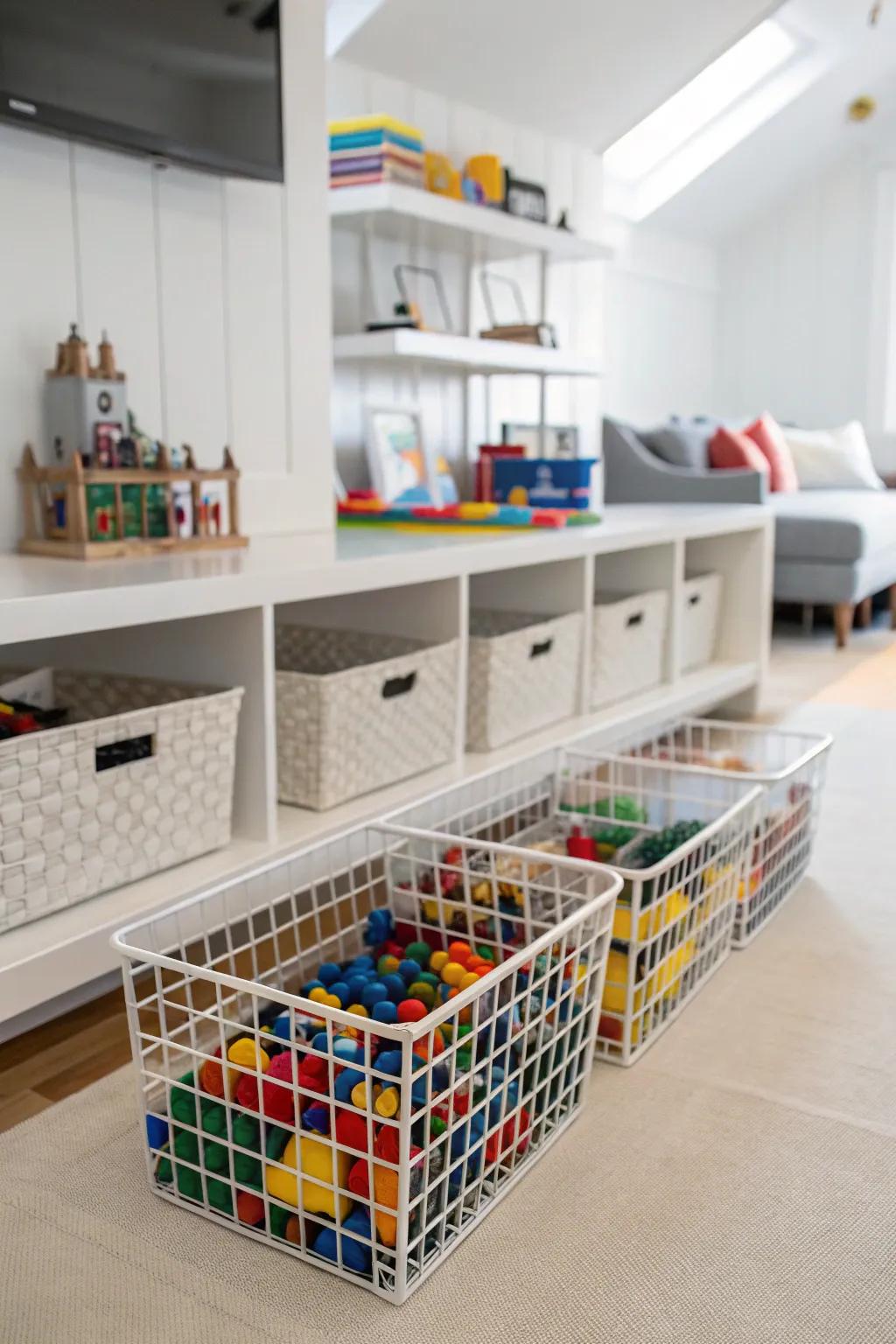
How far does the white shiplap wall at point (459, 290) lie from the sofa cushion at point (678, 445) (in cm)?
68

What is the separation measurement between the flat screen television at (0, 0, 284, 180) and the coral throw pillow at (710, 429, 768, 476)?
2966 mm

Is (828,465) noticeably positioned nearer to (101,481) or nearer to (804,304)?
(804,304)

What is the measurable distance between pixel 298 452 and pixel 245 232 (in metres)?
0.40

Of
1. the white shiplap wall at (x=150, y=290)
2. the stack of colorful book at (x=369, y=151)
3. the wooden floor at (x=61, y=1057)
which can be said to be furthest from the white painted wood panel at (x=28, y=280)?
the stack of colorful book at (x=369, y=151)

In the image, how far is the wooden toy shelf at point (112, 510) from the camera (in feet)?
5.64

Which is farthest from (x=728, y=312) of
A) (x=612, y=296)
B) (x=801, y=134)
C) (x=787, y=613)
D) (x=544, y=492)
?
(x=544, y=492)

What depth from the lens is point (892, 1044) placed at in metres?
1.42

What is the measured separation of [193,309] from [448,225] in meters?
0.97

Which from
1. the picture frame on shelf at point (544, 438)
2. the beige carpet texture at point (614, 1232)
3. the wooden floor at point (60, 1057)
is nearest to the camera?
the beige carpet texture at point (614, 1232)

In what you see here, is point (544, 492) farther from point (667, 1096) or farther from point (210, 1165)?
point (210, 1165)

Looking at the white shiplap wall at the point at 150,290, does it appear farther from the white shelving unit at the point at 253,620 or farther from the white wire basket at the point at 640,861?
the white wire basket at the point at 640,861

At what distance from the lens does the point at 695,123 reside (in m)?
5.00

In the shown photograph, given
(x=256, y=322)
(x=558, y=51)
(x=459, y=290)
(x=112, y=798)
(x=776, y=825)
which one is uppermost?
(x=558, y=51)

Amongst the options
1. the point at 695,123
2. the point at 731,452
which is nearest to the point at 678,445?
the point at 731,452
